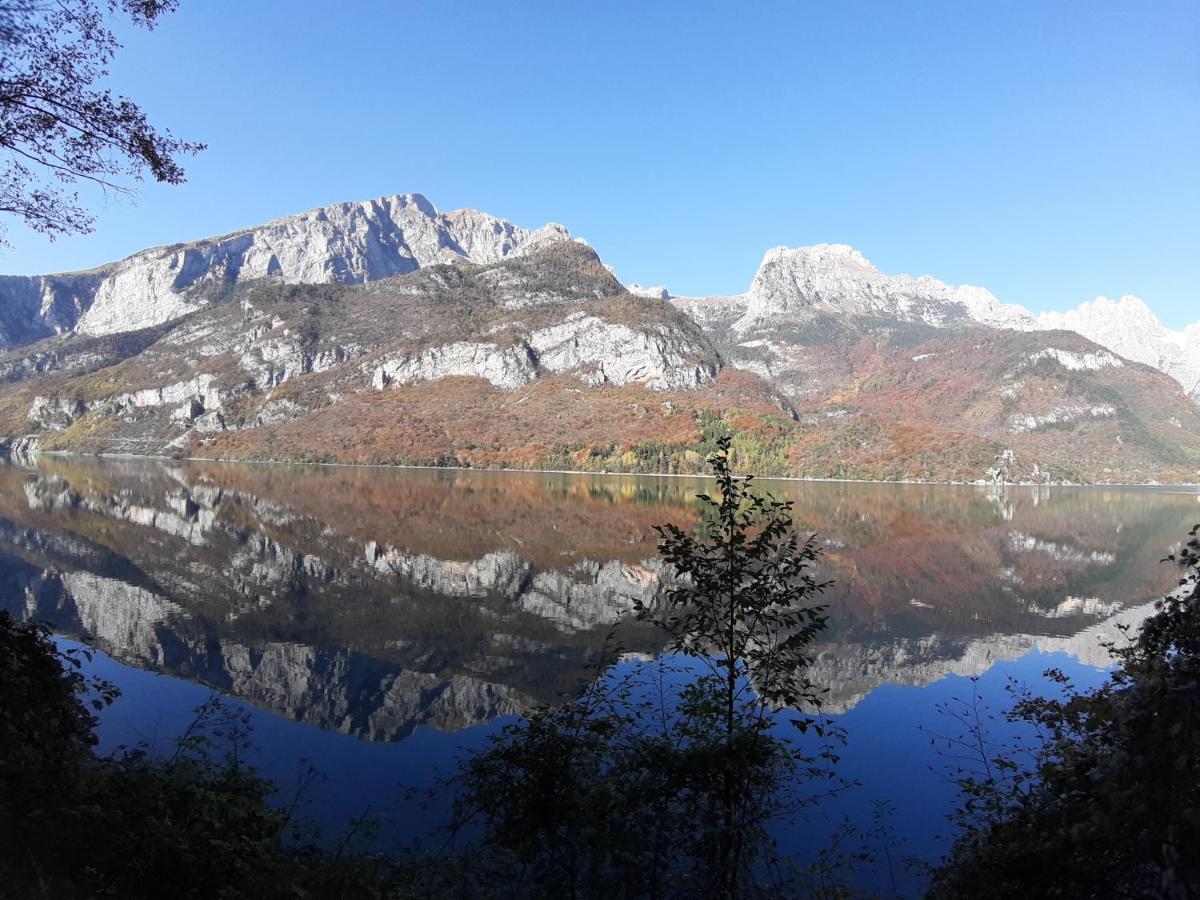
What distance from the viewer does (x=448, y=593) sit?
86.1 ft

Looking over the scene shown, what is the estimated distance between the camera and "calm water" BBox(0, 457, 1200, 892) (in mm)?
12633

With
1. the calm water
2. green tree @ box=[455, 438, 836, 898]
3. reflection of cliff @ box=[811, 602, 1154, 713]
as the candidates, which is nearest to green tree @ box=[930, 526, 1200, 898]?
green tree @ box=[455, 438, 836, 898]

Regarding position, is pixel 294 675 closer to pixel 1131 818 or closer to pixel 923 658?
pixel 1131 818

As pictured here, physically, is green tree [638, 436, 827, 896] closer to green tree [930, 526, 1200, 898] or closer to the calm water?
green tree [930, 526, 1200, 898]

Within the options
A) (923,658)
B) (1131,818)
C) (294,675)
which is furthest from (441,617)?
(1131,818)

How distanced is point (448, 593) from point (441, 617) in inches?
145

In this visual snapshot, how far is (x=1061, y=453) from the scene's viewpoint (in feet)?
620

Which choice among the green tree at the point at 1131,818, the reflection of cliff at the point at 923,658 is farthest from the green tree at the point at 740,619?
the reflection of cliff at the point at 923,658

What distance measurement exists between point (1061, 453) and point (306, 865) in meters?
229

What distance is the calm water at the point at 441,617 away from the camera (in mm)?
12633

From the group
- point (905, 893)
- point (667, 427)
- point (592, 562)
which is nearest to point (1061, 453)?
point (667, 427)

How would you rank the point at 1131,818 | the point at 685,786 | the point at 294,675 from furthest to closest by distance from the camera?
the point at 294,675 → the point at 685,786 → the point at 1131,818

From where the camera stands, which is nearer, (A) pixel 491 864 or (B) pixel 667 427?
(A) pixel 491 864

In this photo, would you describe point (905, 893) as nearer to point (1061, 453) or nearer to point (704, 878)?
point (704, 878)
